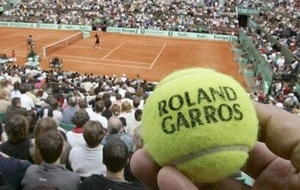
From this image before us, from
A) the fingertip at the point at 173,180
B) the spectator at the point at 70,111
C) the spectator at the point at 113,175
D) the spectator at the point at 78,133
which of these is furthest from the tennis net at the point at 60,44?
the fingertip at the point at 173,180

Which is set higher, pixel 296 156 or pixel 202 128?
pixel 202 128

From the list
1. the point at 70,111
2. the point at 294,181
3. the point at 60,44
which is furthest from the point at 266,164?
the point at 60,44

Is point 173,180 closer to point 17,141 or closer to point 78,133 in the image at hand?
point 17,141

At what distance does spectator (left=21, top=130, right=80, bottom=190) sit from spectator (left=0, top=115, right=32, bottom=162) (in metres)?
0.77

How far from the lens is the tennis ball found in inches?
90.1

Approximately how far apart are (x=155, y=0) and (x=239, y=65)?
19.0 meters

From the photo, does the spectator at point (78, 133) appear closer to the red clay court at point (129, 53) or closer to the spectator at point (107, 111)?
the spectator at point (107, 111)

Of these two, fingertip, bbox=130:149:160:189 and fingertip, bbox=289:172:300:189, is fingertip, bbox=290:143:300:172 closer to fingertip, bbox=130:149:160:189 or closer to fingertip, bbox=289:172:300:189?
fingertip, bbox=289:172:300:189

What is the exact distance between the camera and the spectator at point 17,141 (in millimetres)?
4754

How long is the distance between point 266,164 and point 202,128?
2.22ft

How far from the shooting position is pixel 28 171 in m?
4.04

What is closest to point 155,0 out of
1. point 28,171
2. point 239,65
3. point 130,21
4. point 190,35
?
point 130,21

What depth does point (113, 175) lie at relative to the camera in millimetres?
Answer: 3795

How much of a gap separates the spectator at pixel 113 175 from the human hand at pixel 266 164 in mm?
1194
